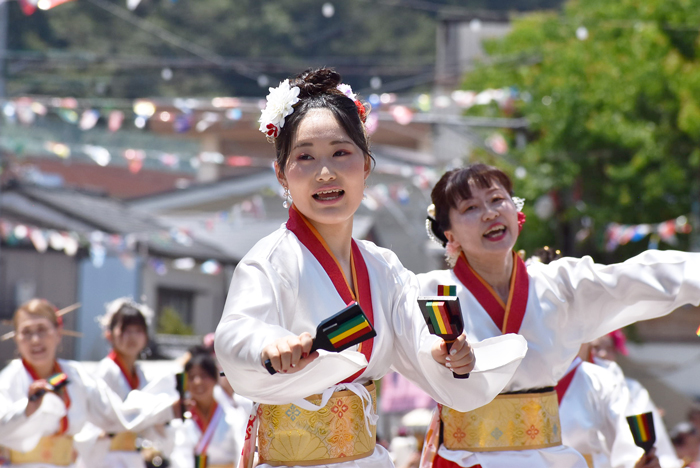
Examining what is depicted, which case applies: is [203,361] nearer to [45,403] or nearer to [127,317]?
[127,317]

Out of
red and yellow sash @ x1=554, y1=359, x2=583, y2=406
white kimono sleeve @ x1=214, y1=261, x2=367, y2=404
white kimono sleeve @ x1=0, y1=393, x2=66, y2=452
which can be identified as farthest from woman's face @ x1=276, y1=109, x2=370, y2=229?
white kimono sleeve @ x1=0, y1=393, x2=66, y2=452

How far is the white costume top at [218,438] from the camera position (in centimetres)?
584

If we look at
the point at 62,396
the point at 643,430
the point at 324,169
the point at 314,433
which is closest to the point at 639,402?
the point at 643,430

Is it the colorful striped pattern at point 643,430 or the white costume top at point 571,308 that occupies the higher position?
the white costume top at point 571,308

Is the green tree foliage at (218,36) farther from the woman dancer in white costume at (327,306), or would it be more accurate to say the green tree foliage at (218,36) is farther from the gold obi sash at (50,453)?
the woman dancer in white costume at (327,306)

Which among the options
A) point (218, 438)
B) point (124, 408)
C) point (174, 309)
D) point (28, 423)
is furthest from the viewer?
point (174, 309)

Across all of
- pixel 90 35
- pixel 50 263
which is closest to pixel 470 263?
pixel 50 263

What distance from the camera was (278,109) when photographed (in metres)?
2.69

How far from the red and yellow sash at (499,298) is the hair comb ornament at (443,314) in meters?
0.94

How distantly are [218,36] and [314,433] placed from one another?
21278 millimetres

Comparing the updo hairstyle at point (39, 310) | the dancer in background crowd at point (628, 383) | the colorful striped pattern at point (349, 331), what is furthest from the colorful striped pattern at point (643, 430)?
the updo hairstyle at point (39, 310)

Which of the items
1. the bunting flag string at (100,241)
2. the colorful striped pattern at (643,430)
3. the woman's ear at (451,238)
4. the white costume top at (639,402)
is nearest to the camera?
the colorful striped pattern at (643,430)

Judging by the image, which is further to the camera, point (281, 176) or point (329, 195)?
point (281, 176)

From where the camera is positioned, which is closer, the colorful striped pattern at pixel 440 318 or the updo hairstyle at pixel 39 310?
the colorful striped pattern at pixel 440 318
